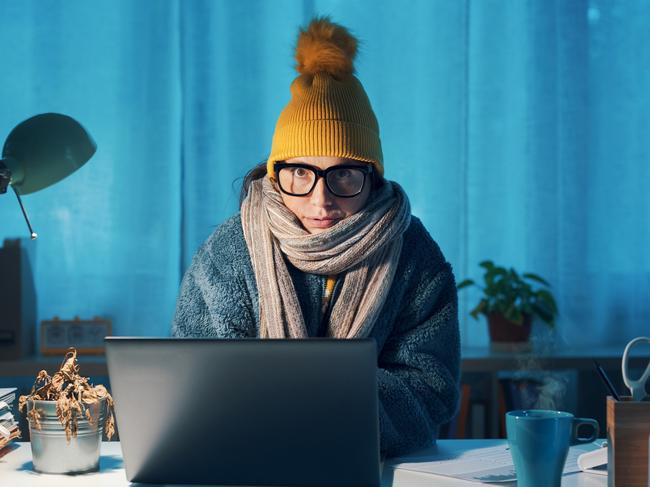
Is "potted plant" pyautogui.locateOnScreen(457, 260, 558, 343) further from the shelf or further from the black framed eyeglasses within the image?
the black framed eyeglasses

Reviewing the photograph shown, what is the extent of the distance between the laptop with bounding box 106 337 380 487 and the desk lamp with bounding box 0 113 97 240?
33cm

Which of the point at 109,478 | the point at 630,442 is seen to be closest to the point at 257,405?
the point at 109,478

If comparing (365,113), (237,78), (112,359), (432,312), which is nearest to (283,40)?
(237,78)

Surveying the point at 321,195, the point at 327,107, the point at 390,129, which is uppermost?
the point at 390,129

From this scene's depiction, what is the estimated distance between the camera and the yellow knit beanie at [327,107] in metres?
1.61

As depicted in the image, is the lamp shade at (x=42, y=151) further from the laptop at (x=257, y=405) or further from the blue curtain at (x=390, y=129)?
the blue curtain at (x=390, y=129)

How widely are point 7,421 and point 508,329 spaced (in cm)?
177

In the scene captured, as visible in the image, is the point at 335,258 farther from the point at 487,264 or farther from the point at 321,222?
the point at 487,264

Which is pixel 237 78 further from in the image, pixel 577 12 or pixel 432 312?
pixel 432 312

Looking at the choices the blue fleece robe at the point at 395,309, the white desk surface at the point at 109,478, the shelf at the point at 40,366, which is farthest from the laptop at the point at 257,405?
the shelf at the point at 40,366

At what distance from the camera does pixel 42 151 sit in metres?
1.26

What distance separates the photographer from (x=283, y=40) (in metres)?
2.89

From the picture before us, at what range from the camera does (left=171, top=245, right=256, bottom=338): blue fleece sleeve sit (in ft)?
5.39

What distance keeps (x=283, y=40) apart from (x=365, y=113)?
130 centimetres
